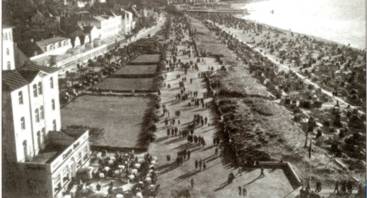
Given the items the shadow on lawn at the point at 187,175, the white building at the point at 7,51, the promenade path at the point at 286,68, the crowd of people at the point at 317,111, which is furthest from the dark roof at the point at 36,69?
the promenade path at the point at 286,68

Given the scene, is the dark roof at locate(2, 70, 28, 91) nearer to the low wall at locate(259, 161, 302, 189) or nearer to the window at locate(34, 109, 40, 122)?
the window at locate(34, 109, 40, 122)

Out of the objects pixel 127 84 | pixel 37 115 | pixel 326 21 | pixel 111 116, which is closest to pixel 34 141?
pixel 37 115

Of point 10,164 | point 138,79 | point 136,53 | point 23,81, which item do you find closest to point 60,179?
point 10,164

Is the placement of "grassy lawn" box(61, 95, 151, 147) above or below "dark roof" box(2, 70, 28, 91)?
below

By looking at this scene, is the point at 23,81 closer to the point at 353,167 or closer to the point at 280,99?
the point at 353,167

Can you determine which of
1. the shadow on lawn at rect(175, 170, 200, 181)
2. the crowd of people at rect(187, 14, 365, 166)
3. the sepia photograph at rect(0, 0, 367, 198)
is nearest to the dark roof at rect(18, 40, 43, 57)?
the sepia photograph at rect(0, 0, 367, 198)

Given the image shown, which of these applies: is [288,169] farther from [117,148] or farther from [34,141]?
[34,141]

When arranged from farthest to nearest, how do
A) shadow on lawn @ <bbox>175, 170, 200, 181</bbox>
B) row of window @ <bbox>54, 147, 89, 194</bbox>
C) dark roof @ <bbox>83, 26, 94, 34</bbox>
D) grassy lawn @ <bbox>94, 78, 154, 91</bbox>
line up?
dark roof @ <bbox>83, 26, 94, 34</bbox>
grassy lawn @ <bbox>94, 78, 154, 91</bbox>
shadow on lawn @ <bbox>175, 170, 200, 181</bbox>
row of window @ <bbox>54, 147, 89, 194</bbox>
